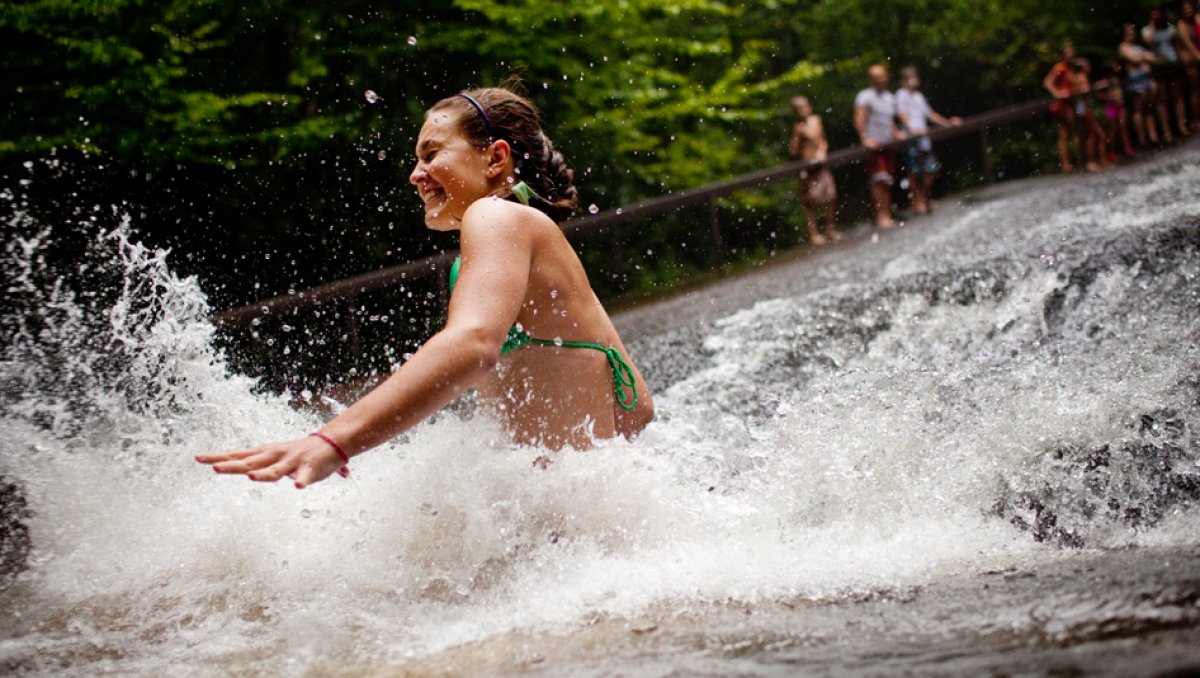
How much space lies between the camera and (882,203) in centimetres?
1243

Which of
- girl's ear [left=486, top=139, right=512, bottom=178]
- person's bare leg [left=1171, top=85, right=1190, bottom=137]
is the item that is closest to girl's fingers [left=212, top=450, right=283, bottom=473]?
girl's ear [left=486, top=139, right=512, bottom=178]

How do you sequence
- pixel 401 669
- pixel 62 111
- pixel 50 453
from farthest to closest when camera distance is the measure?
pixel 62 111, pixel 50 453, pixel 401 669

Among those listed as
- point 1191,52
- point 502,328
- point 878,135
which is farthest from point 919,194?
point 502,328

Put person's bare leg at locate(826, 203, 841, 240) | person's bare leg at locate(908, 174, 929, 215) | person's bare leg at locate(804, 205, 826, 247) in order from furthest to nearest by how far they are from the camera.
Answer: person's bare leg at locate(908, 174, 929, 215), person's bare leg at locate(826, 203, 841, 240), person's bare leg at locate(804, 205, 826, 247)

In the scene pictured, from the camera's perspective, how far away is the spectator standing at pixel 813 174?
11984 mm

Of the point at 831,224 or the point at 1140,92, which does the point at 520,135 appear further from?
the point at 1140,92

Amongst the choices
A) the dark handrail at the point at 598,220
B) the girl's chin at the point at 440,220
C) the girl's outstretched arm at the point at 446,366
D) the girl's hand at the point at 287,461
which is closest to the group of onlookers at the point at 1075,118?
the dark handrail at the point at 598,220

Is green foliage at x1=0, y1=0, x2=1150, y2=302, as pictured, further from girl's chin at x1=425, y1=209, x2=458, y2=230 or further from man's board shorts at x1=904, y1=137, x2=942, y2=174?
girl's chin at x1=425, y1=209, x2=458, y2=230

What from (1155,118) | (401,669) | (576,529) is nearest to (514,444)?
(576,529)

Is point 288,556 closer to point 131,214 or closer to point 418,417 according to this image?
point 418,417

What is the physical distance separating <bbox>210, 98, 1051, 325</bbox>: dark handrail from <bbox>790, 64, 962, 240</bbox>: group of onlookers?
0.16 metres

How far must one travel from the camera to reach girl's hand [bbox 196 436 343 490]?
2.24 metres

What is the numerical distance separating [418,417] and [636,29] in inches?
405

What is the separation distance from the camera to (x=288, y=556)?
2883 millimetres
